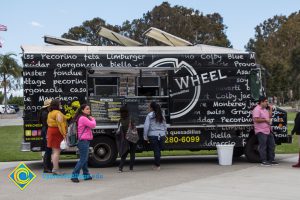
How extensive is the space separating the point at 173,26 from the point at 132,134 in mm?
55917

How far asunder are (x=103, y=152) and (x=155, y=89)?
211cm

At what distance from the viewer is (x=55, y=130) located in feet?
37.8

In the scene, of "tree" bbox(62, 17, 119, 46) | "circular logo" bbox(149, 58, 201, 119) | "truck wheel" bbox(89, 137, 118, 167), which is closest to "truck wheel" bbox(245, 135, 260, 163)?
"circular logo" bbox(149, 58, 201, 119)

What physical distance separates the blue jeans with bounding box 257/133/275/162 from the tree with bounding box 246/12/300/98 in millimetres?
47813

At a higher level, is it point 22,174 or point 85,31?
point 85,31

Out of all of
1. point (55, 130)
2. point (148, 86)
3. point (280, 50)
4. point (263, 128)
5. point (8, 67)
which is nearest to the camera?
point (55, 130)

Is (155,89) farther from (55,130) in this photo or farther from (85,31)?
(85,31)

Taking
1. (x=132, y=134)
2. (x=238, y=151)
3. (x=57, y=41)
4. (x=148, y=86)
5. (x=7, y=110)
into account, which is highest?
(x=57, y=41)

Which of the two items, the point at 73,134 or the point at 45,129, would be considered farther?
the point at 45,129

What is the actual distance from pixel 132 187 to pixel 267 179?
288cm

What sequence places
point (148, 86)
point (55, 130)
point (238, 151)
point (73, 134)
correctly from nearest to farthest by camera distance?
point (73, 134) < point (55, 130) < point (148, 86) < point (238, 151)

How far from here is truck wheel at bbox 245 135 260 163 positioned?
13727mm

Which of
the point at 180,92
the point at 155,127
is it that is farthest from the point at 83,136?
the point at 180,92

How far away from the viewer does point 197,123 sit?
43.9 ft
